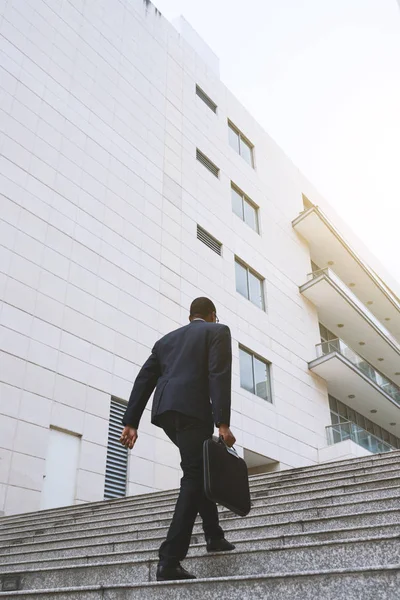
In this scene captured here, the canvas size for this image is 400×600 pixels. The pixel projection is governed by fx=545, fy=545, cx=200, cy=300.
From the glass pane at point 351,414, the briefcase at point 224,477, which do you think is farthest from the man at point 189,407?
the glass pane at point 351,414

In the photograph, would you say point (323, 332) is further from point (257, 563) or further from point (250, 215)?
point (257, 563)

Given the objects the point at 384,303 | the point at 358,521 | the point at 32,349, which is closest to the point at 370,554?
the point at 358,521

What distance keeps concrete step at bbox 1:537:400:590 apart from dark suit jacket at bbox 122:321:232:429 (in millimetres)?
811

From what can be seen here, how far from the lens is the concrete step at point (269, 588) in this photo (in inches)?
87.4

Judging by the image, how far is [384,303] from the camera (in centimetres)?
2945

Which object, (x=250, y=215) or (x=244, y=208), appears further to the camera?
(x=250, y=215)

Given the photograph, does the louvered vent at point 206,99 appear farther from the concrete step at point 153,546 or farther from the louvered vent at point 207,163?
the concrete step at point 153,546

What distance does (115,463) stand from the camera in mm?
11930

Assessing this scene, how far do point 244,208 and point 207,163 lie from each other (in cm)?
242

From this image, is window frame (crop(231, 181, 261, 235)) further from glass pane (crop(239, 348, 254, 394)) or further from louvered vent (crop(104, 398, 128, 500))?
louvered vent (crop(104, 398, 128, 500))

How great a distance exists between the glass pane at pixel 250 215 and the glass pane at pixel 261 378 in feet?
19.5

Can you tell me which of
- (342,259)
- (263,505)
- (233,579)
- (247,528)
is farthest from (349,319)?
(233,579)

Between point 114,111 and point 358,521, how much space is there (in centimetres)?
1451

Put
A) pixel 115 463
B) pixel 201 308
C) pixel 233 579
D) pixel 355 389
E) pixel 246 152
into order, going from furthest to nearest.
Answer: pixel 246 152 < pixel 355 389 < pixel 115 463 < pixel 201 308 < pixel 233 579
